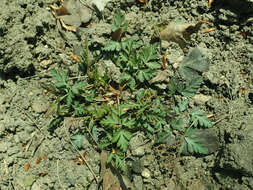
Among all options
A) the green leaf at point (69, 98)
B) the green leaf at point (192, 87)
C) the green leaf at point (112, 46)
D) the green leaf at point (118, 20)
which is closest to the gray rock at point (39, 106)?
the green leaf at point (69, 98)

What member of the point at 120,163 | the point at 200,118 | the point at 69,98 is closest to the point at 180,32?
the point at 200,118

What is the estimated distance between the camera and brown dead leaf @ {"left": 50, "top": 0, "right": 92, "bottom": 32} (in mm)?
3029

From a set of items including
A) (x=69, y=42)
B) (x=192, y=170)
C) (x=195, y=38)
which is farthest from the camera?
(x=69, y=42)

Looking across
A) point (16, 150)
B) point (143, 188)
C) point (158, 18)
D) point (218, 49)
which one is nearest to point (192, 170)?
point (143, 188)

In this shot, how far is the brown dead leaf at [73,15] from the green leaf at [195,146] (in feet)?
6.36

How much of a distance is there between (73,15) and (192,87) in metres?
1.74

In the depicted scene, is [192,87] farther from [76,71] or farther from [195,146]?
[76,71]

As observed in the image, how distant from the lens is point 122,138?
2.67 meters

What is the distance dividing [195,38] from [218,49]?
298 mm

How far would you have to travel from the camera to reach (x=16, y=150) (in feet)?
9.11

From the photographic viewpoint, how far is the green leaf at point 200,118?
2668mm

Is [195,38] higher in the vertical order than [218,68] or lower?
higher

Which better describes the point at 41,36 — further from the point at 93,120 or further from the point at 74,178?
the point at 74,178

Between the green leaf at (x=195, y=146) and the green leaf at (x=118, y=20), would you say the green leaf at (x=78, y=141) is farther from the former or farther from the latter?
the green leaf at (x=118, y=20)
